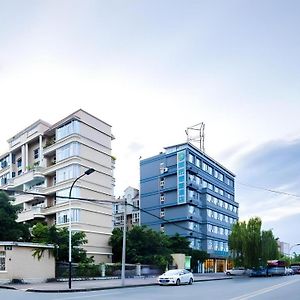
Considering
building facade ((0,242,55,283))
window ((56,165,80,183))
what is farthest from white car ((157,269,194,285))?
window ((56,165,80,183))

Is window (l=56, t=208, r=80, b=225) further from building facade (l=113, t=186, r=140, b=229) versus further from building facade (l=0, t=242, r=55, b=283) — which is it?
building facade (l=113, t=186, r=140, b=229)

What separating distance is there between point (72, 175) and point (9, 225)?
930cm

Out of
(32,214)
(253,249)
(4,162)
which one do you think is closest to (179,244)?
(253,249)

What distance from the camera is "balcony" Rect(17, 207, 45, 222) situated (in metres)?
56.1

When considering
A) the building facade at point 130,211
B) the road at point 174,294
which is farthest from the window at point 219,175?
the road at point 174,294

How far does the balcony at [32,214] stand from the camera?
56.1 m

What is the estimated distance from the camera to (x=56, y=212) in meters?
53.7

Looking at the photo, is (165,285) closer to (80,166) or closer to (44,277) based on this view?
(44,277)

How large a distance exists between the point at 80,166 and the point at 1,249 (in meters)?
19.9

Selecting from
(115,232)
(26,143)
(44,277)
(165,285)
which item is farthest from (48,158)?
(165,285)

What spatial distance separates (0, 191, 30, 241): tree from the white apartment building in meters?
4.73

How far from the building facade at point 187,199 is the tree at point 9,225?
28.2 m

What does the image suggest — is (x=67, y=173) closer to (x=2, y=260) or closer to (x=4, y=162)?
(x=2, y=260)

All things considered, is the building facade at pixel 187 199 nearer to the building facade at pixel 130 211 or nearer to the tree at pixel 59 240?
the building facade at pixel 130 211
